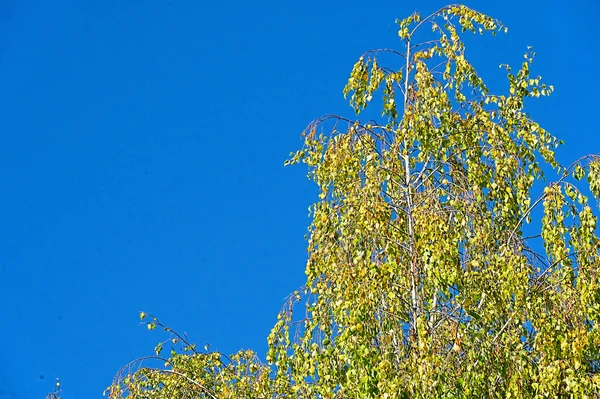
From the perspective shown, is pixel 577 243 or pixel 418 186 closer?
pixel 577 243

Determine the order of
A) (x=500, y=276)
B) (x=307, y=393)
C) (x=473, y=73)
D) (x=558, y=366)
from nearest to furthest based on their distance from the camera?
(x=558, y=366)
(x=500, y=276)
(x=307, y=393)
(x=473, y=73)

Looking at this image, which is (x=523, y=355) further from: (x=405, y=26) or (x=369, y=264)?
(x=405, y=26)

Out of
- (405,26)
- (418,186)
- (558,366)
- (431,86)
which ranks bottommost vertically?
(558,366)

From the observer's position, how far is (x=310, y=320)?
6828 mm

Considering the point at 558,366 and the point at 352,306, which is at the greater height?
the point at 352,306

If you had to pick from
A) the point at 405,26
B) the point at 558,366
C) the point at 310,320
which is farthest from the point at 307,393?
the point at 405,26

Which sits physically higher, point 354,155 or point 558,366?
point 354,155

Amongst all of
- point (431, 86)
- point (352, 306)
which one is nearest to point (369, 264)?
point (352, 306)

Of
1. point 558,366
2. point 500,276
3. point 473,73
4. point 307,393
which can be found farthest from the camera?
point 473,73

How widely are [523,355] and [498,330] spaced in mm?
380

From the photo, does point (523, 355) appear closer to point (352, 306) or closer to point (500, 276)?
point (500, 276)

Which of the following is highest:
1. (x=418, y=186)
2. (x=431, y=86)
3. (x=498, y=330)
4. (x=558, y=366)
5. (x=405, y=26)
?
(x=405, y=26)

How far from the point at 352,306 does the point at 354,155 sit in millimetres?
1507

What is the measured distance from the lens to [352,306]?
6141 millimetres
